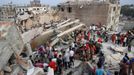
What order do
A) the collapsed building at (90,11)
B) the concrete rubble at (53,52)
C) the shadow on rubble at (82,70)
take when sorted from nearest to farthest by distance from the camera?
the concrete rubble at (53,52)
the shadow on rubble at (82,70)
the collapsed building at (90,11)

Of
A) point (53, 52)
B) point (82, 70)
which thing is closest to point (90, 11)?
point (53, 52)

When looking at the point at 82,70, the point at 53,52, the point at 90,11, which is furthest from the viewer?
the point at 90,11

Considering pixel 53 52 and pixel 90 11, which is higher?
pixel 90 11

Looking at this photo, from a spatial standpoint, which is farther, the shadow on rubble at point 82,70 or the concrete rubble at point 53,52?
the shadow on rubble at point 82,70

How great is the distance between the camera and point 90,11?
2728 cm

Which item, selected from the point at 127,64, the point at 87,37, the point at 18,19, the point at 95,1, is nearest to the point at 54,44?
the point at 87,37

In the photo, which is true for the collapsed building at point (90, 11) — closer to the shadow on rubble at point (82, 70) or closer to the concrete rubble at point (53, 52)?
the concrete rubble at point (53, 52)

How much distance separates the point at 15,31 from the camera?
905 cm

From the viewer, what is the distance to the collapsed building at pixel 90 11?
26.3 metres

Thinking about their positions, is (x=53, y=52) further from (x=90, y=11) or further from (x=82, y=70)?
(x=90, y=11)

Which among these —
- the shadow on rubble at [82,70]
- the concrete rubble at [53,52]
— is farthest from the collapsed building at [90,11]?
the shadow on rubble at [82,70]

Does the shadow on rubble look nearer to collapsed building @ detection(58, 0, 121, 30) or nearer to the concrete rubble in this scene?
the concrete rubble

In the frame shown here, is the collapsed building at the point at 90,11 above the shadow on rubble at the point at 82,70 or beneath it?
above

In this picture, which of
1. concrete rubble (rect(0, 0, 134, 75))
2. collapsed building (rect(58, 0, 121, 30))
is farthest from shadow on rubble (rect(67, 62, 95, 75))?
collapsed building (rect(58, 0, 121, 30))
